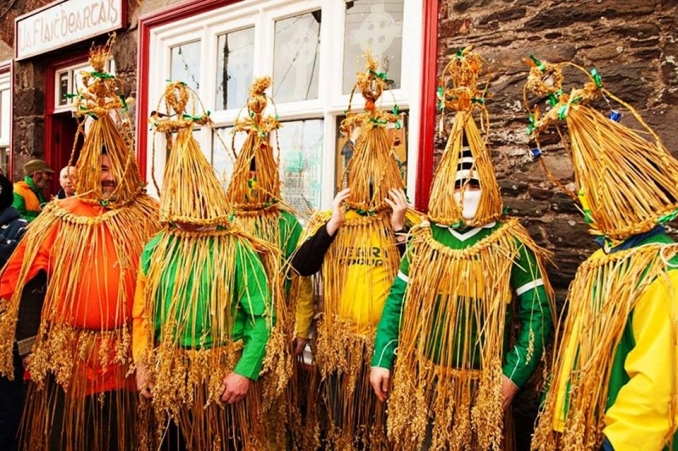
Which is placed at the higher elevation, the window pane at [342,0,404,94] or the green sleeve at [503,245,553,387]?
the window pane at [342,0,404,94]

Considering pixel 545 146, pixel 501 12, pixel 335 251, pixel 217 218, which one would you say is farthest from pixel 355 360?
pixel 501 12

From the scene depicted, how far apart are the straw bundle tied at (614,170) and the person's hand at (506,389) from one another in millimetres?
653

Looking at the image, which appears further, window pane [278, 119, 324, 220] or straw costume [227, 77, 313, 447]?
window pane [278, 119, 324, 220]

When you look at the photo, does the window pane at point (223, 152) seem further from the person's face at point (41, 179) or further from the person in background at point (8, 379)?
the person's face at point (41, 179)

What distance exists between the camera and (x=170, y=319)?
2.36 m

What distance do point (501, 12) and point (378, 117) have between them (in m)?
0.86

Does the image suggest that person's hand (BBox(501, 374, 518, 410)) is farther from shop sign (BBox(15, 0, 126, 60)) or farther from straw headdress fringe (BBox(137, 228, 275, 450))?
shop sign (BBox(15, 0, 126, 60))

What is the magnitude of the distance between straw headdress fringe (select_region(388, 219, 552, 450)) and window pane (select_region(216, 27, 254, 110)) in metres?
2.49

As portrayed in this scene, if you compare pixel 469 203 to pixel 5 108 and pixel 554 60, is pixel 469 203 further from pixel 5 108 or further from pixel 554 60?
pixel 5 108

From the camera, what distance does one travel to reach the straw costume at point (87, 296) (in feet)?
A: 8.43

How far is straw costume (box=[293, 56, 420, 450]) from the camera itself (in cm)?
261

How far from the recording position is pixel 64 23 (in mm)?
5422

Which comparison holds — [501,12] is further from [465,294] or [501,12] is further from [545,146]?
[465,294]

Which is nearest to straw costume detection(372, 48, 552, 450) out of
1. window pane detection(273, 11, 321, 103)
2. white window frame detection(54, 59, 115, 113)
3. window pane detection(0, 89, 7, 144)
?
window pane detection(273, 11, 321, 103)
